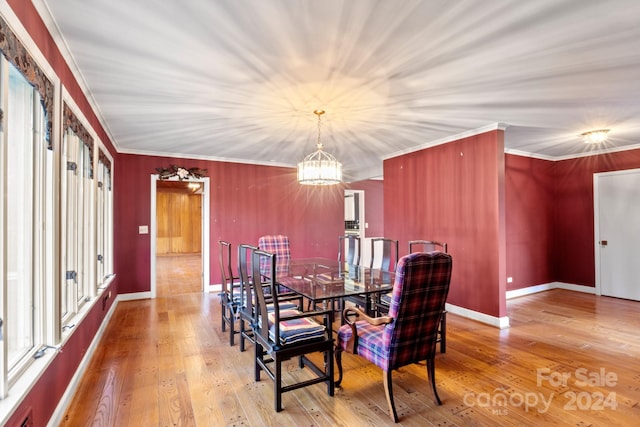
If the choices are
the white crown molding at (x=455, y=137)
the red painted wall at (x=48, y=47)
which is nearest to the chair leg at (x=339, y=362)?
the red painted wall at (x=48, y=47)

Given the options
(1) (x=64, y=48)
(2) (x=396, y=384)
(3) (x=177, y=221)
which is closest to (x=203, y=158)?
(1) (x=64, y=48)

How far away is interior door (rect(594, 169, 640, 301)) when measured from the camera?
495 centimetres

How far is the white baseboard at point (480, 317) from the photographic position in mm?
3768

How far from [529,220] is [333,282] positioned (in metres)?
4.31

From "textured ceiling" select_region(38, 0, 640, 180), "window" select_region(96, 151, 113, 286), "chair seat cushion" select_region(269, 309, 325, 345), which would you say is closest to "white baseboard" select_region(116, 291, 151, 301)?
"window" select_region(96, 151, 113, 286)

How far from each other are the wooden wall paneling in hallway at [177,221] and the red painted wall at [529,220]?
9.74 meters

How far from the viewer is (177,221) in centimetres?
1158

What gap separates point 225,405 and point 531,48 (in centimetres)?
321

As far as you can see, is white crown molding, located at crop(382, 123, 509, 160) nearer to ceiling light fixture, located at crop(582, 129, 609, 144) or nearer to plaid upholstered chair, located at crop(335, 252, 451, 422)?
ceiling light fixture, located at crop(582, 129, 609, 144)

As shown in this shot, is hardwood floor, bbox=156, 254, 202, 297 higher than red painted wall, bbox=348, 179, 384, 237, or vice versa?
red painted wall, bbox=348, 179, 384, 237

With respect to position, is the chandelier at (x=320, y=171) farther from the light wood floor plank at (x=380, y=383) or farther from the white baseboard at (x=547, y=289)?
the white baseboard at (x=547, y=289)

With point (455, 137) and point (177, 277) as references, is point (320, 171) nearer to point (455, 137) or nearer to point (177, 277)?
point (455, 137)

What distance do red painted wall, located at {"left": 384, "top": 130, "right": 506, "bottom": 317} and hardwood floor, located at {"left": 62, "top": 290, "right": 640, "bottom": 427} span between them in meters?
0.61

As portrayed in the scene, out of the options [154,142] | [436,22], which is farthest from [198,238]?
[436,22]
